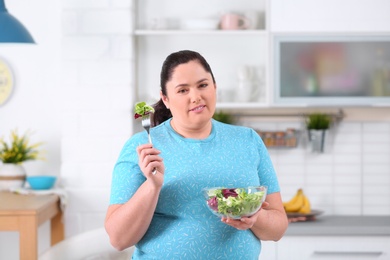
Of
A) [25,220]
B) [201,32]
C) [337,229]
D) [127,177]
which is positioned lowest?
[337,229]

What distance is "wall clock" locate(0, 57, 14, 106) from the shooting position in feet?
14.7

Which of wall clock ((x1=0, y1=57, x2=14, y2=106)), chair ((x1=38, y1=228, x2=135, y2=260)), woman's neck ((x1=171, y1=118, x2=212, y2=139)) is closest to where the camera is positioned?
woman's neck ((x1=171, y1=118, x2=212, y2=139))

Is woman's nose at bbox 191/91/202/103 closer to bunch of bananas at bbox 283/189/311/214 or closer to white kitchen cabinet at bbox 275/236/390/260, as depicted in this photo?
white kitchen cabinet at bbox 275/236/390/260

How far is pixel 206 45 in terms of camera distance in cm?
438

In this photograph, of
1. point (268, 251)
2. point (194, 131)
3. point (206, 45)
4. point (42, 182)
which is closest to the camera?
point (194, 131)

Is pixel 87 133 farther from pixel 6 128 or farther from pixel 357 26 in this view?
pixel 357 26

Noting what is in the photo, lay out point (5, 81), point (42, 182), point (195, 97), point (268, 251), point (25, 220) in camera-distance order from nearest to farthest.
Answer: point (195, 97)
point (25, 220)
point (268, 251)
point (42, 182)
point (5, 81)

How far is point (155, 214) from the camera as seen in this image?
215 centimetres

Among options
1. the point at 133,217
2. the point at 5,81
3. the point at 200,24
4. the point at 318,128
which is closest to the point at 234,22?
the point at 200,24

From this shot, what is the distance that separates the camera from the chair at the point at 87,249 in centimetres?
311

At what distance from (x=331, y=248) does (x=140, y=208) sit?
2196 millimetres

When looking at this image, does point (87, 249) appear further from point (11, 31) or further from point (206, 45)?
point (206, 45)

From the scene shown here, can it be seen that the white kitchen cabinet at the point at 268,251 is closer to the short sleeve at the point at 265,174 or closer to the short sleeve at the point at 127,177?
the short sleeve at the point at 265,174

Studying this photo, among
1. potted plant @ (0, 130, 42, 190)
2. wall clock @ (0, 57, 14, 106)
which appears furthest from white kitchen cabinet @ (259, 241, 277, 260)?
wall clock @ (0, 57, 14, 106)
